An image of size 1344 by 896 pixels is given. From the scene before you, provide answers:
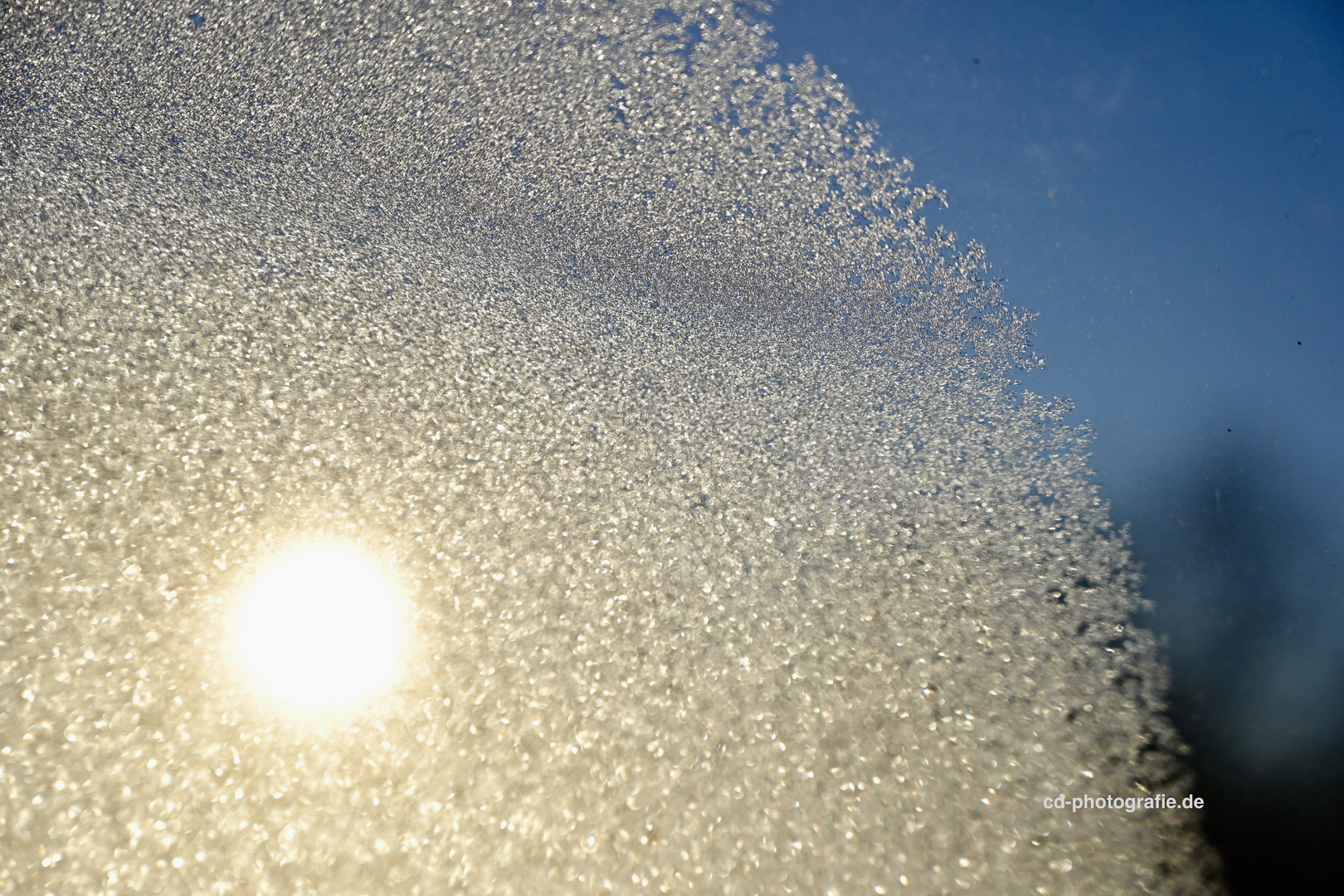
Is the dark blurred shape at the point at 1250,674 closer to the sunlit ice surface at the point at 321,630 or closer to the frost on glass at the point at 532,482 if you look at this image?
the frost on glass at the point at 532,482

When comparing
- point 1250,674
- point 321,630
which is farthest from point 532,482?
point 1250,674

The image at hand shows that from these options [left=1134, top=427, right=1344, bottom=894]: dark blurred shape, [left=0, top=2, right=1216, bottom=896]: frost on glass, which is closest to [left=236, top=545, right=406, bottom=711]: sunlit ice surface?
[left=0, top=2, right=1216, bottom=896]: frost on glass

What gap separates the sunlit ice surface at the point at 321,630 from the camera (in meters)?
0.61

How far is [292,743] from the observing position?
0.57 meters

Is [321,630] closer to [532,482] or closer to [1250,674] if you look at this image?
[532,482]

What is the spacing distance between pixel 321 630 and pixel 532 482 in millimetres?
267

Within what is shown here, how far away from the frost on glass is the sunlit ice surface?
0.07 feet

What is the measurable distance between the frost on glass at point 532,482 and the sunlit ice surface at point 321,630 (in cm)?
A: 2

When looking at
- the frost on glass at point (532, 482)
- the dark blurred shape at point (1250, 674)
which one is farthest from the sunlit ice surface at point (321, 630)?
the dark blurred shape at point (1250, 674)

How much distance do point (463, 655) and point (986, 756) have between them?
18.8 inches

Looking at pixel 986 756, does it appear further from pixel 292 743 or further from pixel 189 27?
pixel 189 27

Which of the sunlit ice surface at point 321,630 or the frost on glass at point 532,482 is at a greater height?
the frost on glass at point 532,482

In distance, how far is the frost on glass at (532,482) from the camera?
56cm

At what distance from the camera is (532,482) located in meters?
0.83
